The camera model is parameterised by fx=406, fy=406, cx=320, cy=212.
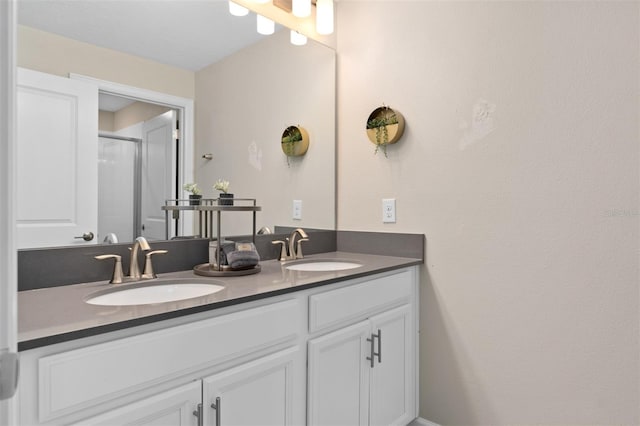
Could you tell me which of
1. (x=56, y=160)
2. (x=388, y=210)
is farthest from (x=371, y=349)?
(x=56, y=160)

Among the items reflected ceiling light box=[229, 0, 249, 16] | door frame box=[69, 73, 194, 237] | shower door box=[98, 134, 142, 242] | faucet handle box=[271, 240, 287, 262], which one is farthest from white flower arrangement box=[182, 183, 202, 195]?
reflected ceiling light box=[229, 0, 249, 16]

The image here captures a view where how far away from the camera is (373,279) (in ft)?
5.48

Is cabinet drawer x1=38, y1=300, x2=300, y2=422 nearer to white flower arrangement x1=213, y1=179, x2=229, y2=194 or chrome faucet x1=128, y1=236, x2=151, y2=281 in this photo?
chrome faucet x1=128, y1=236, x2=151, y2=281

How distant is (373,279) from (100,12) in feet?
4.62

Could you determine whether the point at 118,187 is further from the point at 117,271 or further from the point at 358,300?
the point at 358,300

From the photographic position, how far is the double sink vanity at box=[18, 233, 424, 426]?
2.82ft

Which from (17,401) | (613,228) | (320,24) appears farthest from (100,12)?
(613,228)

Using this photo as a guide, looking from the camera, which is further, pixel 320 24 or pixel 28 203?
pixel 320 24

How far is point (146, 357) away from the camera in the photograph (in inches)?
37.6

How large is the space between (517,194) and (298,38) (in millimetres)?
1341

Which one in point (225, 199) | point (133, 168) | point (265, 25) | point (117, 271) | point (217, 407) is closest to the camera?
point (217, 407)

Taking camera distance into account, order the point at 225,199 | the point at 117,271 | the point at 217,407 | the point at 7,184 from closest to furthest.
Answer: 1. the point at 7,184
2. the point at 217,407
3. the point at 117,271
4. the point at 225,199

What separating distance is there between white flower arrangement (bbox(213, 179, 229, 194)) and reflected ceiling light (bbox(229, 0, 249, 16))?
0.77 m

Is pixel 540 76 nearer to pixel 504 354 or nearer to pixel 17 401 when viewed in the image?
pixel 504 354
